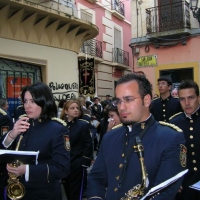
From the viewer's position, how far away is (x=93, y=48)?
19.1 metres

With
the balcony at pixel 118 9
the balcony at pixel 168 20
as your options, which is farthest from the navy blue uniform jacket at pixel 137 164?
the balcony at pixel 118 9

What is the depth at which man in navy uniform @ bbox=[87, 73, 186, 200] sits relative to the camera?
2.31 meters

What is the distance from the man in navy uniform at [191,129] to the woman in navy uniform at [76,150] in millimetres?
1789

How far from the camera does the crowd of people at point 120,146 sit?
2336 millimetres

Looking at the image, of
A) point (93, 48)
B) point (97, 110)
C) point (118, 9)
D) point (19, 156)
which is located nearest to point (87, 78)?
point (97, 110)

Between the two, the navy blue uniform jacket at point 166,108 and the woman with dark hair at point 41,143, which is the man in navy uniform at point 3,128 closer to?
the woman with dark hair at point 41,143

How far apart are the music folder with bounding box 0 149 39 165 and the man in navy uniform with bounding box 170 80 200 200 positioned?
1.90 m

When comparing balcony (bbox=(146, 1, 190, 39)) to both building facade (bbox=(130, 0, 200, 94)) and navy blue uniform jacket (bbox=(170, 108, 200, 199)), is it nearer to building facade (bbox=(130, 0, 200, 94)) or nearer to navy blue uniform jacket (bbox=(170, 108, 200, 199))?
building facade (bbox=(130, 0, 200, 94))

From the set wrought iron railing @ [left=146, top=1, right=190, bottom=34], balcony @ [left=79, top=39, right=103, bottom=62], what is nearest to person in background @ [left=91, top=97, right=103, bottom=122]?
balcony @ [left=79, top=39, right=103, bottom=62]

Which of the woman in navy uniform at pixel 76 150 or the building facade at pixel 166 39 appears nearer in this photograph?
the woman in navy uniform at pixel 76 150

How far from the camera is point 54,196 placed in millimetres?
3275

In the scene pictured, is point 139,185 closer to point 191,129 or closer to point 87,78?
point 191,129

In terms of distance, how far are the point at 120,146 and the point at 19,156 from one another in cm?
94

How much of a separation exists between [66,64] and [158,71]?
24.5 ft
